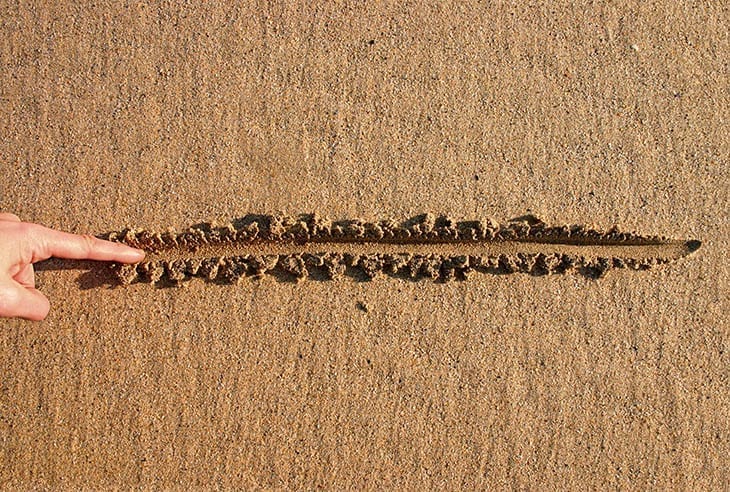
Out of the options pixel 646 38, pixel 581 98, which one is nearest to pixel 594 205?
pixel 581 98

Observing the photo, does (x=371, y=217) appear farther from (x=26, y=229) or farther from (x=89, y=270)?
(x=26, y=229)

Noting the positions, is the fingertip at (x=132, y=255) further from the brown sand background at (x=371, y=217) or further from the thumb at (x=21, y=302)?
the thumb at (x=21, y=302)

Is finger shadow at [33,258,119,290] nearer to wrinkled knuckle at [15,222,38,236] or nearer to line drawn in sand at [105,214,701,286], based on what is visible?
line drawn in sand at [105,214,701,286]

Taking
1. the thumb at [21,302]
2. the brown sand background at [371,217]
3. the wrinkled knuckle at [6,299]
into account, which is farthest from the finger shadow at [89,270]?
the wrinkled knuckle at [6,299]

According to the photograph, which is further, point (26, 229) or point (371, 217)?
point (371, 217)

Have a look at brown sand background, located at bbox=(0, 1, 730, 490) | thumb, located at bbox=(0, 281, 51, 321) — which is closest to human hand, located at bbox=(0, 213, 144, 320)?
thumb, located at bbox=(0, 281, 51, 321)

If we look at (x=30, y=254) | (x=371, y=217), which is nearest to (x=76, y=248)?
(x=30, y=254)
